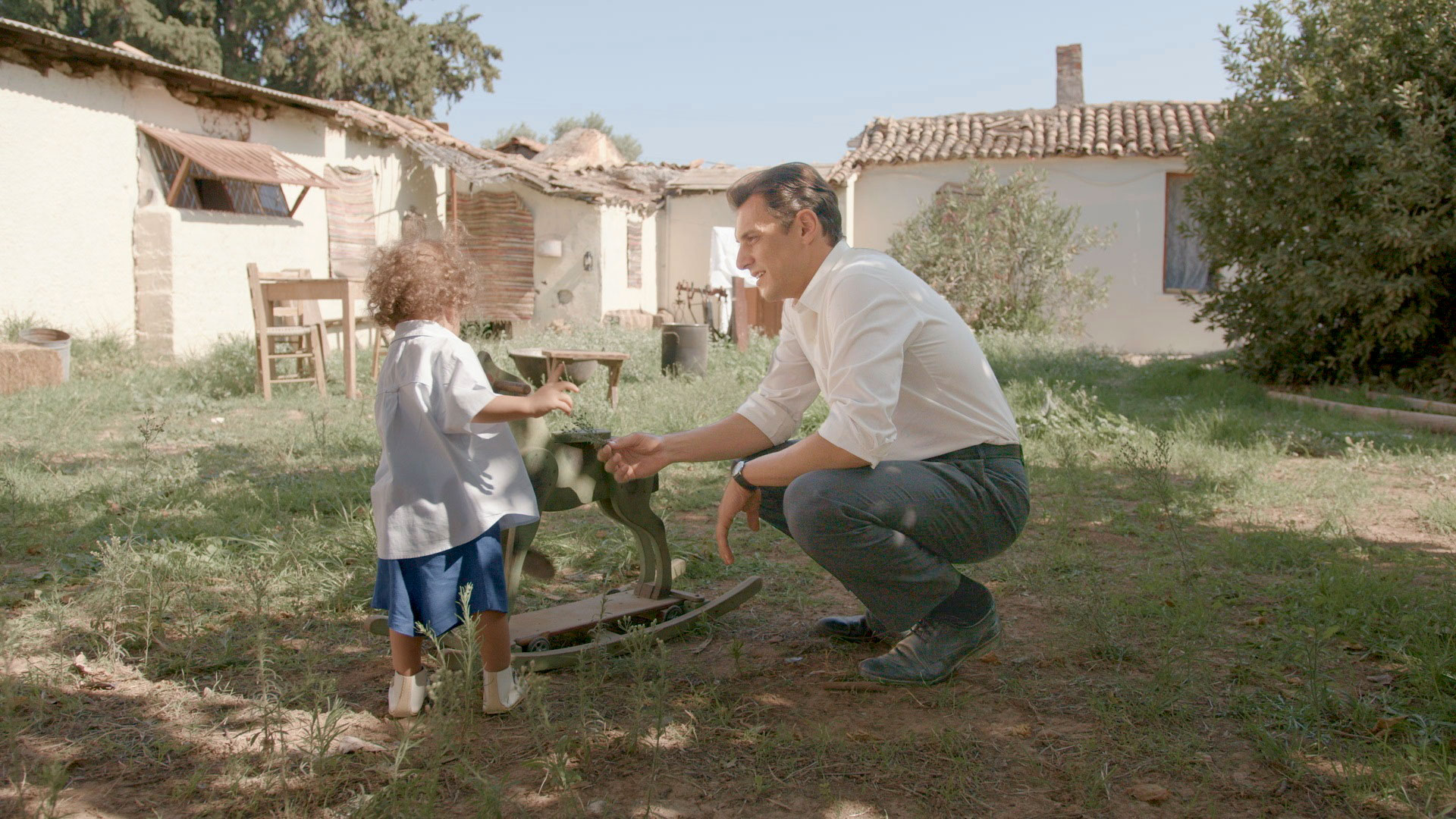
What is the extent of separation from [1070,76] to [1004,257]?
7420 mm

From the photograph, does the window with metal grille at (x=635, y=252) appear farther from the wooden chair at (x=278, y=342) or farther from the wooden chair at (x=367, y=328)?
A: the wooden chair at (x=278, y=342)

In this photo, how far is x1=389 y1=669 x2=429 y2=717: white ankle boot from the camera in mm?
2571

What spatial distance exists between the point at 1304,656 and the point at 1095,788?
1108 millimetres

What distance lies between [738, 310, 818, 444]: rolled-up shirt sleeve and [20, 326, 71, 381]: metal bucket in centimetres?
781

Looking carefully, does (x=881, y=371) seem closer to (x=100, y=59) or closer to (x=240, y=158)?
(x=100, y=59)

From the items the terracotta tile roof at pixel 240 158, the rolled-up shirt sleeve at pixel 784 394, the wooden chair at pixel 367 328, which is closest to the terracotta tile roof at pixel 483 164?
the terracotta tile roof at pixel 240 158

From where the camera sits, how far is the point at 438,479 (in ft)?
8.30

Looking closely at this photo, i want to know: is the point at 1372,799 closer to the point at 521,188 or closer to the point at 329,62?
the point at 521,188

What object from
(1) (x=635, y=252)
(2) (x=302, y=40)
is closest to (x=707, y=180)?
(1) (x=635, y=252)

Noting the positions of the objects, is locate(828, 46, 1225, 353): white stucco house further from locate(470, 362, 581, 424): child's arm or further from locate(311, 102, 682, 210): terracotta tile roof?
locate(470, 362, 581, 424): child's arm

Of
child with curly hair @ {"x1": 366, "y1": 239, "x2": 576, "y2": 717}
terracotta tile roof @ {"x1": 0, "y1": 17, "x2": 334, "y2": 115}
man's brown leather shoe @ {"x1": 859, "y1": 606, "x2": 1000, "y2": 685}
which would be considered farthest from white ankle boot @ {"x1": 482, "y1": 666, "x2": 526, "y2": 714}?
terracotta tile roof @ {"x1": 0, "y1": 17, "x2": 334, "y2": 115}

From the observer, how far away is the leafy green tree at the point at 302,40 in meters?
20.2

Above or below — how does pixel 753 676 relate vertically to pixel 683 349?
below

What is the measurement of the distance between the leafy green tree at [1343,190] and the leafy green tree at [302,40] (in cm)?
1891
